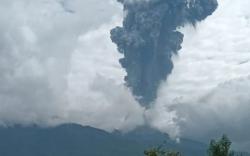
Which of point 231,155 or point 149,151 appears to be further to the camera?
point 231,155

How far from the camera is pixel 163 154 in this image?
95562 mm

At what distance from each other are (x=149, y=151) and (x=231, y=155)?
1427 centimetres

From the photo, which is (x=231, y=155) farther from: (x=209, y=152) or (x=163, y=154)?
(x=163, y=154)

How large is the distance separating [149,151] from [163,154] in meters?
3.59

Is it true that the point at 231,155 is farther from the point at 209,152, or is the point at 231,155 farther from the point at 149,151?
the point at 149,151

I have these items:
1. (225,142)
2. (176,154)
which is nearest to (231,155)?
(225,142)

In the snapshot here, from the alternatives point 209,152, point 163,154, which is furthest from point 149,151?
point 209,152

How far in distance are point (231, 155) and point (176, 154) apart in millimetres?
9203

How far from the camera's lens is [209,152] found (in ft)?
325

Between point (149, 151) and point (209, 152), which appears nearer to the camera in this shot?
point (149, 151)

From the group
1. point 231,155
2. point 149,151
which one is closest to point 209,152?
point 231,155

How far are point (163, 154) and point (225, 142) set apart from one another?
9704 millimetres

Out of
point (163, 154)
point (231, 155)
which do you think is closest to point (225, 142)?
point (231, 155)

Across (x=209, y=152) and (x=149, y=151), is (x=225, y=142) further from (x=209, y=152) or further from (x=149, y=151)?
(x=149, y=151)
